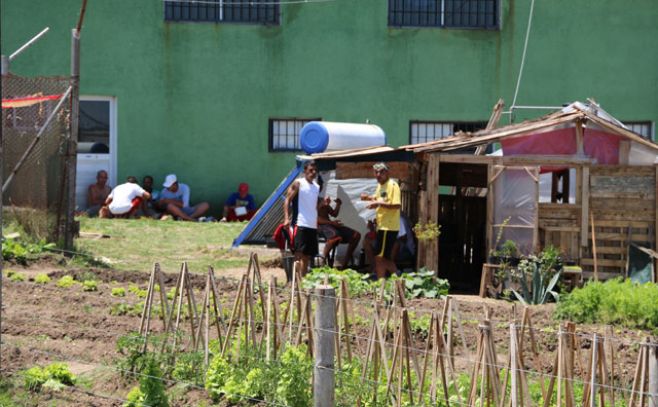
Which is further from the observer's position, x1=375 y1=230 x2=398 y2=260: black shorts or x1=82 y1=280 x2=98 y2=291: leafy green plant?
x1=375 y1=230 x2=398 y2=260: black shorts

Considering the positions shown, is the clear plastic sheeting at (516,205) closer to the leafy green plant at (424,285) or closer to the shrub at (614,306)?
the leafy green plant at (424,285)

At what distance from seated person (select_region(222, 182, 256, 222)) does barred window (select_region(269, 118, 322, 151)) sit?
134 centimetres

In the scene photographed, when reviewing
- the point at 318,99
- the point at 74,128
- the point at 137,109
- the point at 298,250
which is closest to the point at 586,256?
the point at 298,250

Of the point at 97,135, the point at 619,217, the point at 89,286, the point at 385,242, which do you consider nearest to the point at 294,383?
the point at 89,286

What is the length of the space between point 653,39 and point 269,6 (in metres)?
8.65

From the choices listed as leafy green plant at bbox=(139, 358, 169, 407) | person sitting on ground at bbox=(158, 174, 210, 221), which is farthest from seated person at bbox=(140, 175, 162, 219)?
leafy green plant at bbox=(139, 358, 169, 407)

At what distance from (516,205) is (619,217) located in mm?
1438

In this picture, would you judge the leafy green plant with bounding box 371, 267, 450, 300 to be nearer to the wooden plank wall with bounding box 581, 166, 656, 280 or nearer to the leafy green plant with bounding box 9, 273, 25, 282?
the wooden plank wall with bounding box 581, 166, 656, 280

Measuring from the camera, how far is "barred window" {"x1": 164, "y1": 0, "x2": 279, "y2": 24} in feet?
83.7

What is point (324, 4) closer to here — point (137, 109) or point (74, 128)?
point (137, 109)

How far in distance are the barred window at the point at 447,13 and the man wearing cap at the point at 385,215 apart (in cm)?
1128

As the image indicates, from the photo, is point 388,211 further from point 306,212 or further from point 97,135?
point 97,135

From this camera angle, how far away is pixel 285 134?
84.9 ft

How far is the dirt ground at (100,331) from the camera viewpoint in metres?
9.16
